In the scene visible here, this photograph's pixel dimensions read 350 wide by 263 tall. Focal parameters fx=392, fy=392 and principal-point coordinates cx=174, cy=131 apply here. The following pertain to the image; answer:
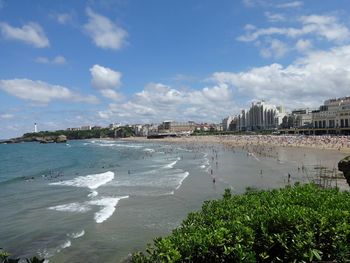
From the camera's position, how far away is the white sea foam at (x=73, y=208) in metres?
26.0

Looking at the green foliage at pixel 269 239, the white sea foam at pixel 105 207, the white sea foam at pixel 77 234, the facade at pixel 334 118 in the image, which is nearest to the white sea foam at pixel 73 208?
the white sea foam at pixel 105 207

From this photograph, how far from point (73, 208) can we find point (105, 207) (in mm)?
2239

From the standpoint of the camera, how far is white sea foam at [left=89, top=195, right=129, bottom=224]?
23.4m

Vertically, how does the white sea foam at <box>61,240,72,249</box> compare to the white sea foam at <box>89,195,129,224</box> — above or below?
below

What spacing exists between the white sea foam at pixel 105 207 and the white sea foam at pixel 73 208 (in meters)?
1.04

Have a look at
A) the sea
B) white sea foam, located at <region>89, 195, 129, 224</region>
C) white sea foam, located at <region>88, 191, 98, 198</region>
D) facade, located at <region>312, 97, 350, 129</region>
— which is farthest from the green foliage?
facade, located at <region>312, 97, 350, 129</region>

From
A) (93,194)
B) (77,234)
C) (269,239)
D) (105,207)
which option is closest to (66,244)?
(77,234)

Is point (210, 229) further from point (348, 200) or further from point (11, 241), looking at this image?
point (11, 241)

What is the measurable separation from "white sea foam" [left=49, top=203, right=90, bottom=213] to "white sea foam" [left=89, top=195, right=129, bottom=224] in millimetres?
1044

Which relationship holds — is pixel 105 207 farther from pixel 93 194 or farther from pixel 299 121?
pixel 299 121

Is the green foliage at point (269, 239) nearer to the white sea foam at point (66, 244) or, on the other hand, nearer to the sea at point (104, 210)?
the sea at point (104, 210)

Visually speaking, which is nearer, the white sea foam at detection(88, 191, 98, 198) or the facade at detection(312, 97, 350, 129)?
the white sea foam at detection(88, 191, 98, 198)

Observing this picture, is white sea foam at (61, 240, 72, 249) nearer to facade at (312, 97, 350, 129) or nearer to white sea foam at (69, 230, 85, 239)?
white sea foam at (69, 230, 85, 239)

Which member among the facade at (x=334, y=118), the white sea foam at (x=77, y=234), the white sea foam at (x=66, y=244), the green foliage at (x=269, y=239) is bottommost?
the white sea foam at (x=77, y=234)
